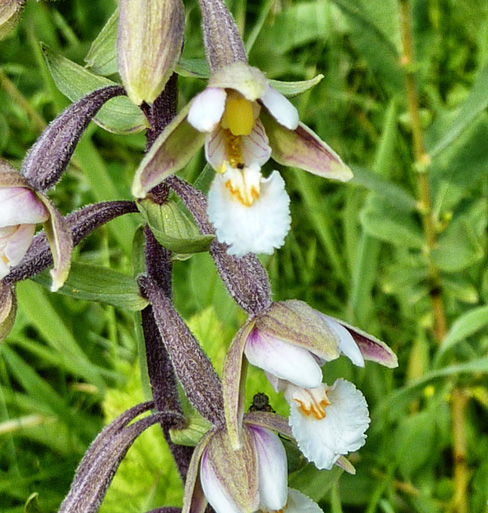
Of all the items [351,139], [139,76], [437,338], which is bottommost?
[437,338]

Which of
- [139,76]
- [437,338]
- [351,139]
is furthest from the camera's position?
[351,139]

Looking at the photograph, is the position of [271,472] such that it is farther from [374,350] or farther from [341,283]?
[341,283]

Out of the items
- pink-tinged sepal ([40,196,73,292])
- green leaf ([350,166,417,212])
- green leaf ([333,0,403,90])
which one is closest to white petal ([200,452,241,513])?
pink-tinged sepal ([40,196,73,292])

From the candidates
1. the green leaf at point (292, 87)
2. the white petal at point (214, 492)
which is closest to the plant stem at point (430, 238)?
the green leaf at point (292, 87)

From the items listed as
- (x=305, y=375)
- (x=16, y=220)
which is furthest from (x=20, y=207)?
(x=305, y=375)

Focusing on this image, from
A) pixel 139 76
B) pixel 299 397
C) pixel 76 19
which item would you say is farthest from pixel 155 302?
pixel 76 19

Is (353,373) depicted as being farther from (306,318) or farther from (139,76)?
(139,76)

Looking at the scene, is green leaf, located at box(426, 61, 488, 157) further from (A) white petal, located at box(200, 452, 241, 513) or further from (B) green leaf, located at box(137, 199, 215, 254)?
(A) white petal, located at box(200, 452, 241, 513)

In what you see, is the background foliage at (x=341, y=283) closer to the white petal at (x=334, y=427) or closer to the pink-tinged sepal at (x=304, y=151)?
the white petal at (x=334, y=427)

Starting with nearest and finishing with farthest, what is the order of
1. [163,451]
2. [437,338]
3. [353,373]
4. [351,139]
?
[163,451]
[353,373]
[437,338]
[351,139]
